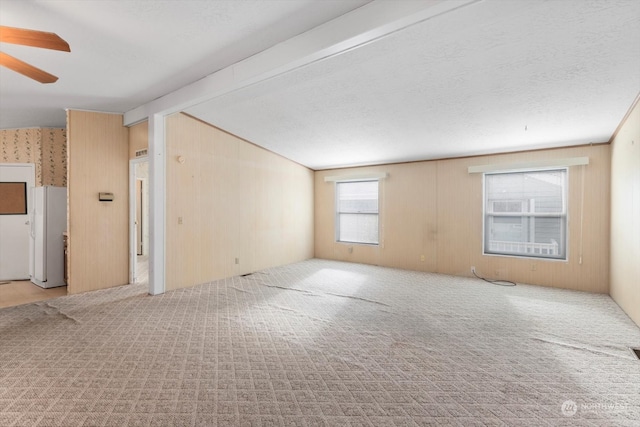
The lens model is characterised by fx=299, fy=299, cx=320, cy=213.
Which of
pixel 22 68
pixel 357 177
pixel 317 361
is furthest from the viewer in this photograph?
pixel 357 177

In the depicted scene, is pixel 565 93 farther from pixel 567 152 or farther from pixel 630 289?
pixel 630 289

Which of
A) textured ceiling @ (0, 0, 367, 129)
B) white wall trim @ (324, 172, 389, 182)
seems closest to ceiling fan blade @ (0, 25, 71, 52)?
textured ceiling @ (0, 0, 367, 129)

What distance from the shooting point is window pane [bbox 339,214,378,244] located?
679 centimetres

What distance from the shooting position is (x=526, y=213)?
510 centimetres

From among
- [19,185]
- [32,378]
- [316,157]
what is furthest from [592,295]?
[19,185]

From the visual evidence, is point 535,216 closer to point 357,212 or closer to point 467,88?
point 467,88

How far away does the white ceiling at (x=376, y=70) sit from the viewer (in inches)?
89.1

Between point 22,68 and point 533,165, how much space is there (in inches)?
248

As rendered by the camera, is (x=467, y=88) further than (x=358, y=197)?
No

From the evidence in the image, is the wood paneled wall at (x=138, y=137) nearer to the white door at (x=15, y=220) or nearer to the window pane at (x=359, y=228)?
the white door at (x=15, y=220)

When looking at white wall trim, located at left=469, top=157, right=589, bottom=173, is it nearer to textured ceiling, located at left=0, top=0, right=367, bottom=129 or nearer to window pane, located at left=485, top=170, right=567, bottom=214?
window pane, located at left=485, top=170, right=567, bottom=214

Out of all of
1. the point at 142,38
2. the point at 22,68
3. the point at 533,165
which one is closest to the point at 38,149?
the point at 22,68

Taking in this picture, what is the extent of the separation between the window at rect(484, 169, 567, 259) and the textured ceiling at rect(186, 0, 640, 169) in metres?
0.60

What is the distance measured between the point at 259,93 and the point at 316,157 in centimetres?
278
